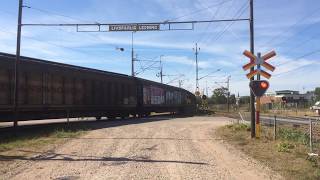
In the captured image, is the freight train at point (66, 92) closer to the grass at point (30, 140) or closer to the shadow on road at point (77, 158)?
the grass at point (30, 140)

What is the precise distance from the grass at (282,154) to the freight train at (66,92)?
10002mm

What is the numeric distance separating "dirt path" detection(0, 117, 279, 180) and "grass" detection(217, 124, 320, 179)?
49 cm

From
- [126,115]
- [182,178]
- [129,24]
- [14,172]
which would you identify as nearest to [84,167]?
[14,172]

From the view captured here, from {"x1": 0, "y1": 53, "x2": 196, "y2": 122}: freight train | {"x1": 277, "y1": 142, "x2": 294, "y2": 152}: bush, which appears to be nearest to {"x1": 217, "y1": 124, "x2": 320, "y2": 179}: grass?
{"x1": 277, "y1": 142, "x2": 294, "y2": 152}: bush

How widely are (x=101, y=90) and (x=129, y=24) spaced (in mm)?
9898

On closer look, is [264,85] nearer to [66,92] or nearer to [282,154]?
[282,154]

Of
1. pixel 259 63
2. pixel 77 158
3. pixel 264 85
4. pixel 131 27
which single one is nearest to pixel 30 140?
pixel 77 158

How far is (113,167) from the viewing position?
11945 mm

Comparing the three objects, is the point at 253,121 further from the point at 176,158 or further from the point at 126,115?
the point at 126,115

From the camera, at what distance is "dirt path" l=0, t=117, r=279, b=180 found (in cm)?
1101

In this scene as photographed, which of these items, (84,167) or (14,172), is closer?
(14,172)

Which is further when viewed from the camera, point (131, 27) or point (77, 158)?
point (131, 27)

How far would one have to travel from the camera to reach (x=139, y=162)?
41.9 feet

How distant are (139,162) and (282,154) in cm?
463
